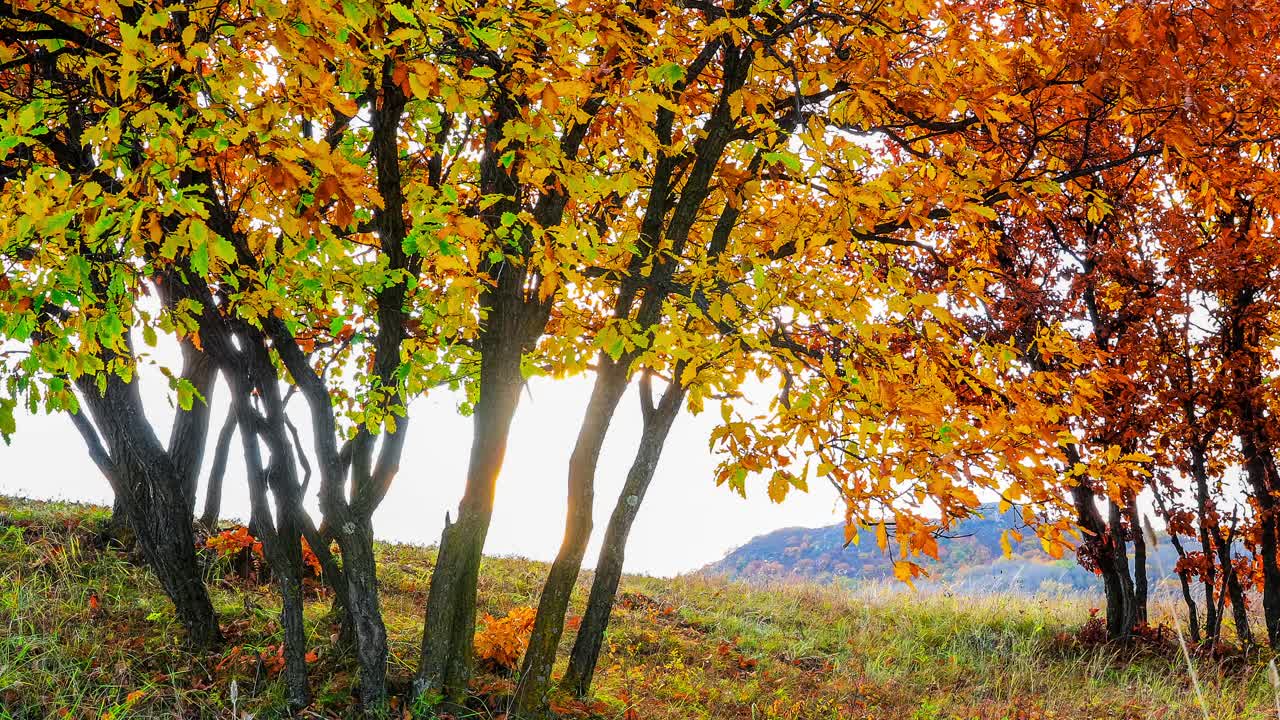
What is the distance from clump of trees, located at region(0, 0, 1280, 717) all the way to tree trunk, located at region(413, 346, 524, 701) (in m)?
0.02

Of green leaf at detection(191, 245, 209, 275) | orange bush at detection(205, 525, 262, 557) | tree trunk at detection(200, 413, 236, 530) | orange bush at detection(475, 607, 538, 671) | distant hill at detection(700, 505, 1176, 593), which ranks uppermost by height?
green leaf at detection(191, 245, 209, 275)

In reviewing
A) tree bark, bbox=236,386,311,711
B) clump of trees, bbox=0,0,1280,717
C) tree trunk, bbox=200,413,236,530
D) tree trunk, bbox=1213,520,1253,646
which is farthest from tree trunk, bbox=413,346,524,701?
tree trunk, bbox=1213,520,1253,646

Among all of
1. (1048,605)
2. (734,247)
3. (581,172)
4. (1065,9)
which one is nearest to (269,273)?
(581,172)

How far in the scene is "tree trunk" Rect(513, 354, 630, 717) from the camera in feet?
18.7

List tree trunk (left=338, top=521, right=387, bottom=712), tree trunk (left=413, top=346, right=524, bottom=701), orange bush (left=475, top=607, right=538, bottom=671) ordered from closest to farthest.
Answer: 1. tree trunk (left=338, top=521, right=387, bottom=712)
2. tree trunk (left=413, top=346, right=524, bottom=701)
3. orange bush (left=475, top=607, right=538, bottom=671)

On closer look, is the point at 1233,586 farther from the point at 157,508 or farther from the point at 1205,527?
the point at 157,508

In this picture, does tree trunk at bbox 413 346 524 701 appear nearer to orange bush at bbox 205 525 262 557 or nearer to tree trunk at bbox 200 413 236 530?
orange bush at bbox 205 525 262 557

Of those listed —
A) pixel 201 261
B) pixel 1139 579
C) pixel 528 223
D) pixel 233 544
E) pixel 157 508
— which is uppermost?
pixel 528 223

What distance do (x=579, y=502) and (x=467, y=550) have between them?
3.25 feet

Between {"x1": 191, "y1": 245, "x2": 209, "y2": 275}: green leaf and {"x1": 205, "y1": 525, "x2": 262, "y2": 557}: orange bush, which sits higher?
{"x1": 191, "y1": 245, "x2": 209, "y2": 275}: green leaf

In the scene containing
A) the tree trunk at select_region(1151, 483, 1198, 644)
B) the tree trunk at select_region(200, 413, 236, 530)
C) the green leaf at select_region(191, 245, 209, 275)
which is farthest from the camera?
the tree trunk at select_region(1151, 483, 1198, 644)

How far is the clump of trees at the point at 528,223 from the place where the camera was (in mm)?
3773

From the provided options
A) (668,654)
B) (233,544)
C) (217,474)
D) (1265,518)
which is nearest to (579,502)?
Result: (668,654)

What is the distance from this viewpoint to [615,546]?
20.8ft
